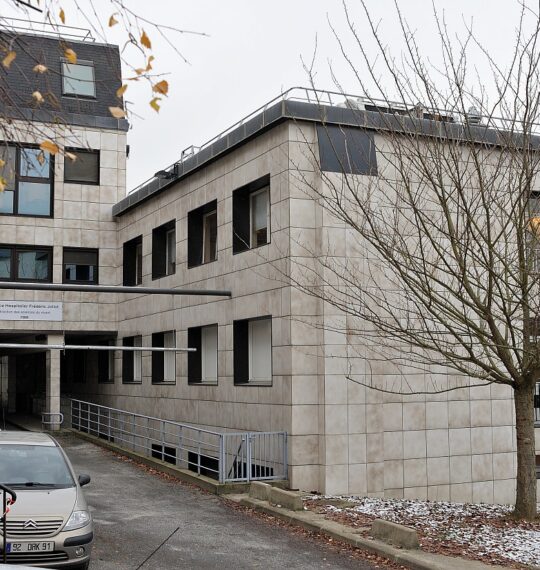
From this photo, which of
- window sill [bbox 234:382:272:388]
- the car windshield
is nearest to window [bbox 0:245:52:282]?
window sill [bbox 234:382:272:388]

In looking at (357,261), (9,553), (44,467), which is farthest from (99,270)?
(9,553)

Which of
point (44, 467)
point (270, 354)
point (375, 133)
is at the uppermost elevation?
point (375, 133)

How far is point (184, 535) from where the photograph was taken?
12.2 m

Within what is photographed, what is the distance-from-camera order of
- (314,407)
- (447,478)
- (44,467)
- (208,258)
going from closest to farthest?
(44,467) < (314,407) < (447,478) < (208,258)

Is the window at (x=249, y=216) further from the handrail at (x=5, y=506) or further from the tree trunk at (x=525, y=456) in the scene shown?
the handrail at (x=5, y=506)

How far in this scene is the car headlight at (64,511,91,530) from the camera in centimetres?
945

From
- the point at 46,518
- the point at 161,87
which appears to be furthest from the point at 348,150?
the point at 161,87

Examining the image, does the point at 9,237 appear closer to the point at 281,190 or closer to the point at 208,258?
the point at 208,258

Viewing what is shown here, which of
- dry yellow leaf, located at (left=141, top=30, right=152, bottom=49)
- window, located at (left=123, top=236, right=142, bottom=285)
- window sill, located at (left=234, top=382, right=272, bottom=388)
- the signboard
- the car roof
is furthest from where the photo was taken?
window, located at (left=123, top=236, right=142, bottom=285)

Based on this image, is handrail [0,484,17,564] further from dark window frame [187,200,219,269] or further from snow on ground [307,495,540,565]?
dark window frame [187,200,219,269]

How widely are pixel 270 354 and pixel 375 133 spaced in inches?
202

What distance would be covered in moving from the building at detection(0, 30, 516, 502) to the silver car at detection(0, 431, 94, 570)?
6.14 metres

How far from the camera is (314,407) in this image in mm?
16125

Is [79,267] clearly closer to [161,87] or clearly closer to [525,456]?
[525,456]
